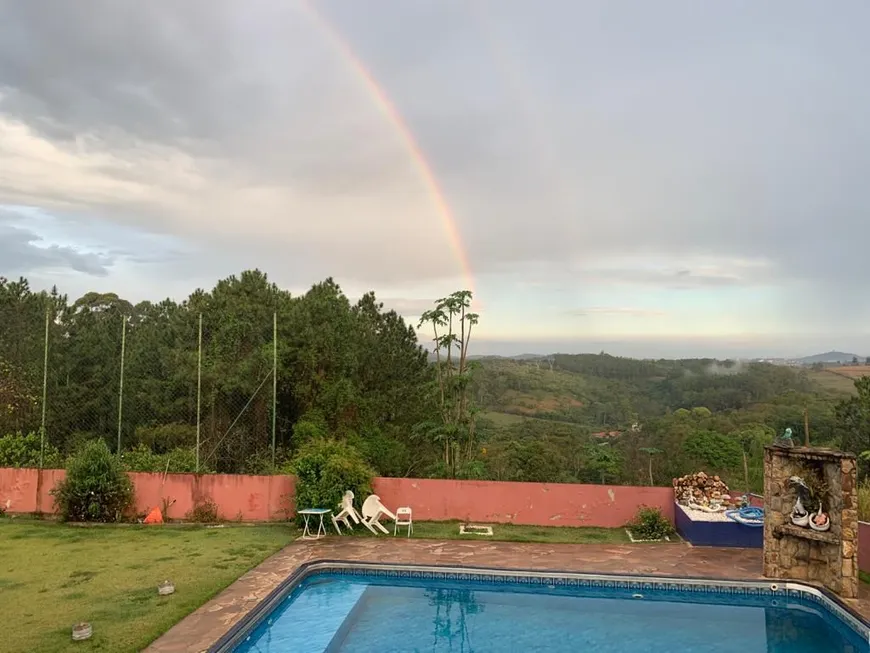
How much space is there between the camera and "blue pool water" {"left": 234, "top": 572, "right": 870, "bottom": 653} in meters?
7.04

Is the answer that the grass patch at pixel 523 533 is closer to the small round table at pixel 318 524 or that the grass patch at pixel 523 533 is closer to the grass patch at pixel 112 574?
the small round table at pixel 318 524

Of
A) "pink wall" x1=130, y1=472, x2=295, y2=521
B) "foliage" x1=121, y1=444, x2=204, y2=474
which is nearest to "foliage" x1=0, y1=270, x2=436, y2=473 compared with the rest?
"foliage" x1=121, y1=444, x2=204, y2=474

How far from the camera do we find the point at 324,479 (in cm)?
1091

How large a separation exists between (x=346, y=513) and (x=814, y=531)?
7.23m

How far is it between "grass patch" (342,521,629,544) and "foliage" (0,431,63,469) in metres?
6.77

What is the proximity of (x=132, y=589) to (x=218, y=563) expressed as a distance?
1355mm

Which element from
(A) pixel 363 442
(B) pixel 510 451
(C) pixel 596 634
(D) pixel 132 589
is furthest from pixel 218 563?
(B) pixel 510 451

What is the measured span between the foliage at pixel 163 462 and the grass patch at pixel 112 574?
4.43 feet

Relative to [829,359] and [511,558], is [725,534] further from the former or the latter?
[829,359]

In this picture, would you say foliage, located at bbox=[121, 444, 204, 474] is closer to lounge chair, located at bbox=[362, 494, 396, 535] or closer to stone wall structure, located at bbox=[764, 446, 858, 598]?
lounge chair, located at bbox=[362, 494, 396, 535]

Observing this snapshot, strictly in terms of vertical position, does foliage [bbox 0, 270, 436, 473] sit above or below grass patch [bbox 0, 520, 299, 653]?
above

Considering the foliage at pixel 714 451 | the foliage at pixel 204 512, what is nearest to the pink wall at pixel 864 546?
the foliage at pixel 204 512

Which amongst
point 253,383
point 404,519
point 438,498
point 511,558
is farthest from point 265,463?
point 511,558

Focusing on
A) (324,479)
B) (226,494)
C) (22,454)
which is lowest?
(226,494)
